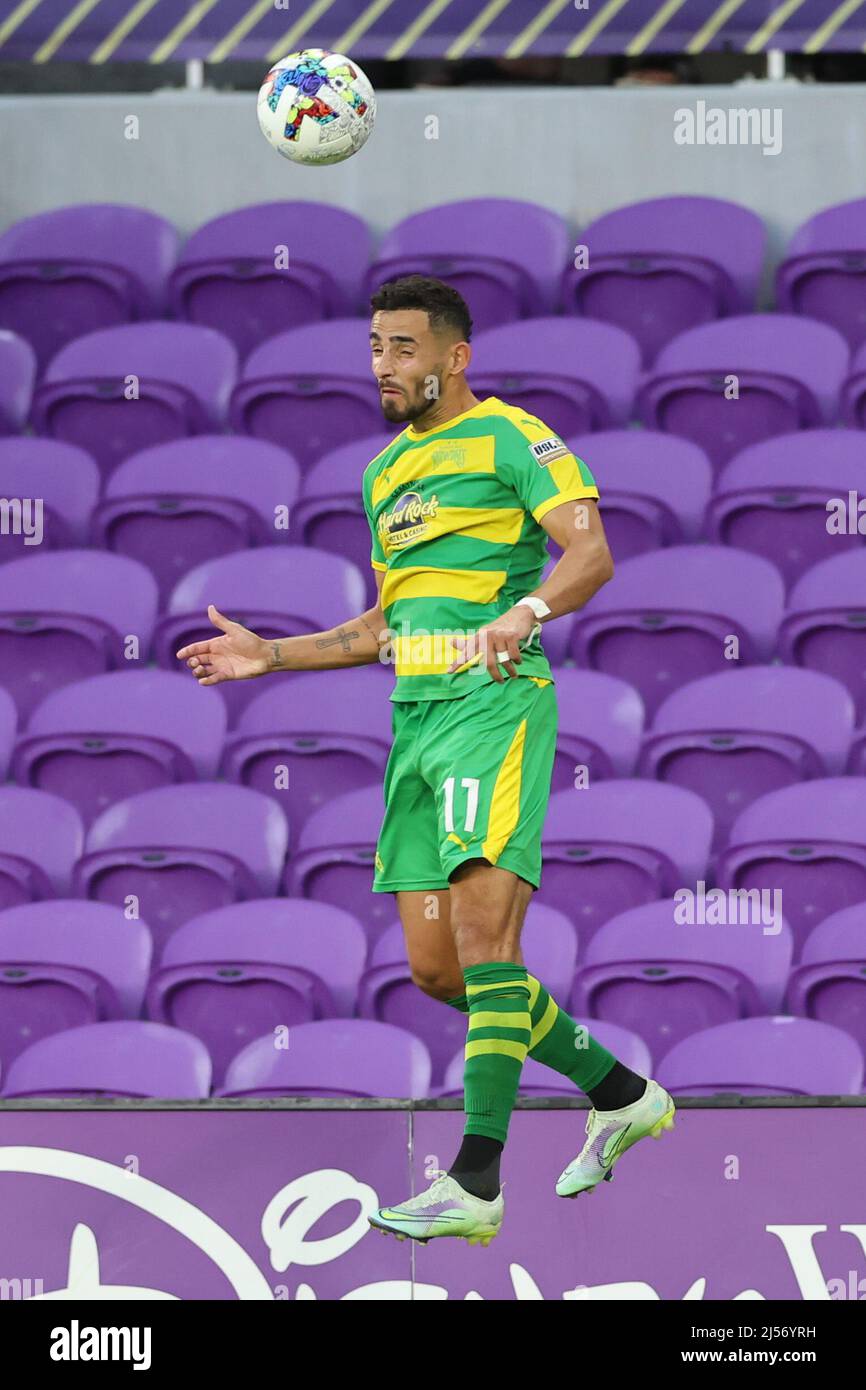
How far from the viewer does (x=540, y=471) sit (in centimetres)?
421

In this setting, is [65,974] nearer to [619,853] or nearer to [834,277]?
[619,853]

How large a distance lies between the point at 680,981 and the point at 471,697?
186 cm

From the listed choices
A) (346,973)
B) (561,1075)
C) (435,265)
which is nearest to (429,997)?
(346,973)

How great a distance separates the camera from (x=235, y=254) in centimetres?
830

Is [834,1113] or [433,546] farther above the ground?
[433,546]

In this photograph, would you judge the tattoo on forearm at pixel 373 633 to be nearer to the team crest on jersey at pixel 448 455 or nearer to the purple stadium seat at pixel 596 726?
the team crest on jersey at pixel 448 455

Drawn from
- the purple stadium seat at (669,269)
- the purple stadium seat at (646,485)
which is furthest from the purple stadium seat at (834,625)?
the purple stadium seat at (669,269)

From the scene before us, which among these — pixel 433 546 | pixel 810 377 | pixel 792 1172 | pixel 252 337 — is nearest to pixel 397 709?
pixel 433 546

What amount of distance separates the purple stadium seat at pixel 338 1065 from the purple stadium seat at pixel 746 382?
110 inches

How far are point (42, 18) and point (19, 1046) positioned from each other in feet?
13.8

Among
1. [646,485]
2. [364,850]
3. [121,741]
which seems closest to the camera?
[364,850]

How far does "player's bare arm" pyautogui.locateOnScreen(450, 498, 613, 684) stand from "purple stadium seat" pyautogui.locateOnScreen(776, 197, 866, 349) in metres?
3.96

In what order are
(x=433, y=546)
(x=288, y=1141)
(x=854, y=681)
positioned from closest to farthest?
(x=433, y=546) → (x=288, y=1141) → (x=854, y=681)

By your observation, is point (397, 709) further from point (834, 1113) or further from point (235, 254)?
point (235, 254)
